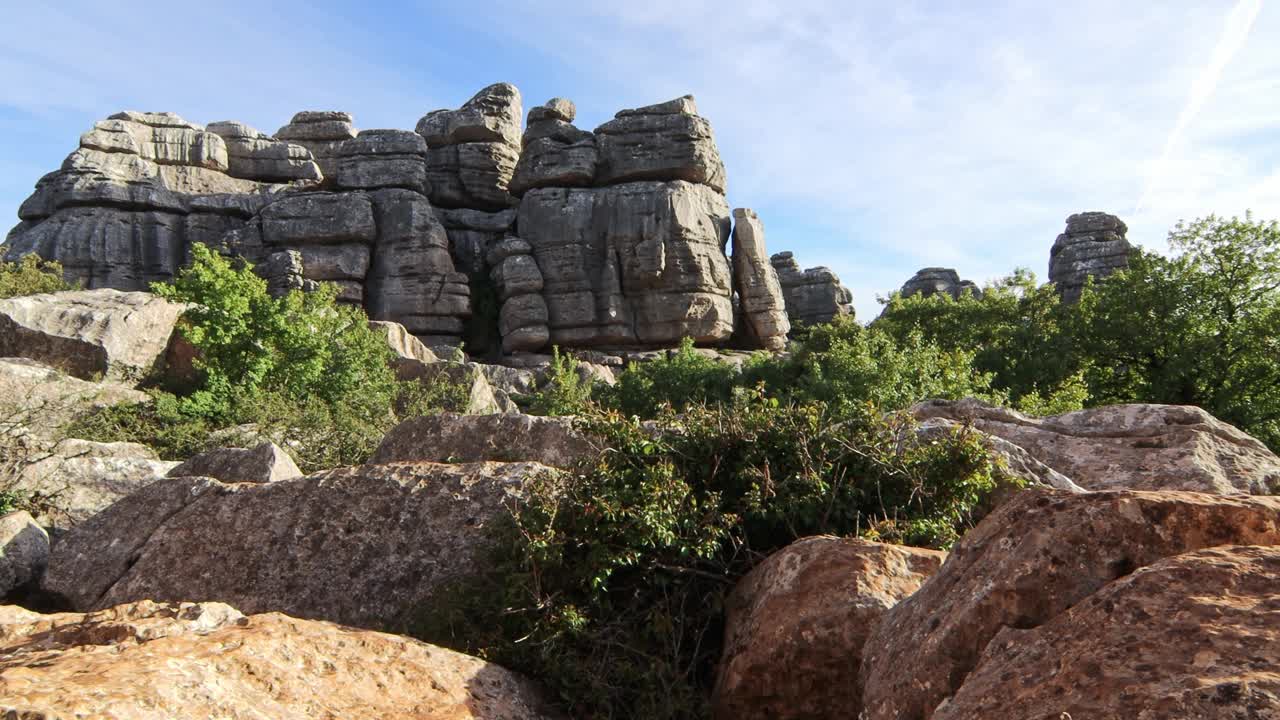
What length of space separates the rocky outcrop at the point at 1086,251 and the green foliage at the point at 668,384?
25.0 metres

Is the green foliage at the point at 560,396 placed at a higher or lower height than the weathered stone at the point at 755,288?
lower

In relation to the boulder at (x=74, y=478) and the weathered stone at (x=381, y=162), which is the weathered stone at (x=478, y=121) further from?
the boulder at (x=74, y=478)

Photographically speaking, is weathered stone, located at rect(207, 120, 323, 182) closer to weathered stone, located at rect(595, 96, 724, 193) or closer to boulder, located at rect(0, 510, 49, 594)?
weathered stone, located at rect(595, 96, 724, 193)

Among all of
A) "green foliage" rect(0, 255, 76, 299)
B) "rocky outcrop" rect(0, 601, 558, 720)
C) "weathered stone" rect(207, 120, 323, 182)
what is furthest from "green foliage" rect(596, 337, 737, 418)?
"weathered stone" rect(207, 120, 323, 182)

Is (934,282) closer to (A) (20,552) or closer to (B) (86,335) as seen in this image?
(B) (86,335)

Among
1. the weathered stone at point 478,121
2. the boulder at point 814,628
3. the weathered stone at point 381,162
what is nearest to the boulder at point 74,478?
the boulder at point 814,628

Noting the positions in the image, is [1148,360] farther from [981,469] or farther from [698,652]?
[698,652]

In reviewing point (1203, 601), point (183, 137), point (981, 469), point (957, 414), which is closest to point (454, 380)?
point (957, 414)

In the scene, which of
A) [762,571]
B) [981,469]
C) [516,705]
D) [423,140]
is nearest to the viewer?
[516,705]

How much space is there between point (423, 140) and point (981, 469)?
3842 cm

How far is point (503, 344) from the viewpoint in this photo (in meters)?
37.2

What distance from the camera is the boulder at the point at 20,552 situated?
569 centimetres

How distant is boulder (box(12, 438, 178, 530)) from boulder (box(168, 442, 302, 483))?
506 mm

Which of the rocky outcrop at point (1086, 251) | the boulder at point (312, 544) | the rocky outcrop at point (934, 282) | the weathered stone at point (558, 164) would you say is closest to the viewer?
the boulder at point (312, 544)
